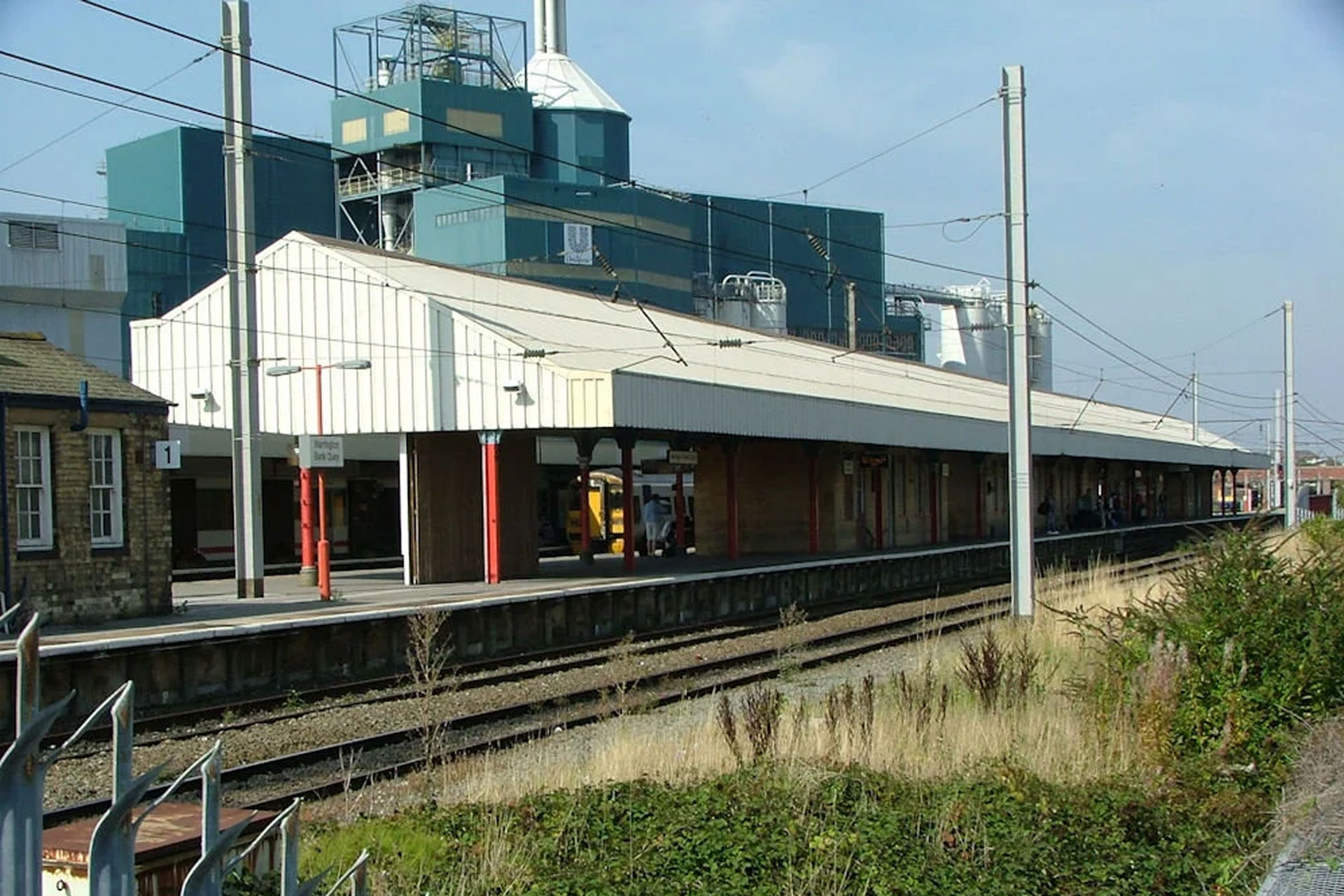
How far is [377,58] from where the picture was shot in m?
73.4

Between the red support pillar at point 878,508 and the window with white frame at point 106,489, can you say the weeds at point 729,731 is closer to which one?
the window with white frame at point 106,489

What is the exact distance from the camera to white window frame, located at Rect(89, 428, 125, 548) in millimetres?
19328

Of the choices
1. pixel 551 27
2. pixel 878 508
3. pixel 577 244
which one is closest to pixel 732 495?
pixel 878 508

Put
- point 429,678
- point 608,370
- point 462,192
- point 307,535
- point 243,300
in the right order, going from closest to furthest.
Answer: point 429,678 → point 243,300 → point 608,370 → point 307,535 → point 462,192

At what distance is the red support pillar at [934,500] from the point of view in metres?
45.5

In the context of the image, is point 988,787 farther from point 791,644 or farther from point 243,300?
point 243,300

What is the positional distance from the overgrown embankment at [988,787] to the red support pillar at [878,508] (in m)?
27.7

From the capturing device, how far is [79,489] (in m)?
18.8

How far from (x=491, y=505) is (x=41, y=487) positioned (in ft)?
31.9

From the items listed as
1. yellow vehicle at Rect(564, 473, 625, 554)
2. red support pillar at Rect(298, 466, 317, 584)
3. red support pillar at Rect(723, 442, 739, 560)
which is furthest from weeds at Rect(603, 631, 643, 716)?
yellow vehicle at Rect(564, 473, 625, 554)

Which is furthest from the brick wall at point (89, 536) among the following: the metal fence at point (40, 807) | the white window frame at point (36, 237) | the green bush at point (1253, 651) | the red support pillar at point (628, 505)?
the white window frame at point (36, 237)

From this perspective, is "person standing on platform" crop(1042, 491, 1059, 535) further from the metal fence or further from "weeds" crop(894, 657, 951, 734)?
the metal fence

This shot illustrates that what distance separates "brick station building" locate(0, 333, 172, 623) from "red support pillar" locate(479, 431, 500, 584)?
7.43 meters

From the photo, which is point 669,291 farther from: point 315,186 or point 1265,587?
point 1265,587
